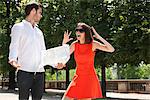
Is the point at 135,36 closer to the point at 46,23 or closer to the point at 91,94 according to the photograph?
the point at 46,23

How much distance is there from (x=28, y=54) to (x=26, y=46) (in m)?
0.11

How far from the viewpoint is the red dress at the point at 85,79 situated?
6.61 meters

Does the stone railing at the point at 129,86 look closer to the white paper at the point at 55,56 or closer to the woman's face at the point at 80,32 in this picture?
the woman's face at the point at 80,32

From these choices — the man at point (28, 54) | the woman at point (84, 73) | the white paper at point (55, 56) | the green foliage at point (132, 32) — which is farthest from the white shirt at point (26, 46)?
the green foliage at point (132, 32)

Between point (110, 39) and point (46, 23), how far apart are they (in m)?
5.38

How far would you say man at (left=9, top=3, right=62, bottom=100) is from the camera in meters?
5.06

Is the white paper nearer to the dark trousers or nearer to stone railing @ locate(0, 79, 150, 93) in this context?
the dark trousers

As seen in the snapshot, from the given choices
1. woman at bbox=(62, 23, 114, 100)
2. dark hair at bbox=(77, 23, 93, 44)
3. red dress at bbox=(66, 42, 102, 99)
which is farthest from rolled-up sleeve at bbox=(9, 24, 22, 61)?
red dress at bbox=(66, 42, 102, 99)

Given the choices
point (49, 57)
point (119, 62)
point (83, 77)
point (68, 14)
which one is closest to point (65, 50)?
point (49, 57)

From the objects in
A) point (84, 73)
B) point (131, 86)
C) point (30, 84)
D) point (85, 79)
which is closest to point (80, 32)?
point (84, 73)

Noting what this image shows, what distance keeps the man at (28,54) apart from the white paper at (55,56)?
0.76 feet

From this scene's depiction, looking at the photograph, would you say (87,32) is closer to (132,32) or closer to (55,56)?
(55,56)

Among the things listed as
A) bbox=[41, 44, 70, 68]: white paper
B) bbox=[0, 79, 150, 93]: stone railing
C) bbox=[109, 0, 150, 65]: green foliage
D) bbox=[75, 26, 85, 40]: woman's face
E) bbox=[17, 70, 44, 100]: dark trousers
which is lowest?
bbox=[0, 79, 150, 93]: stone railing

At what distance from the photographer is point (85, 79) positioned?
21.8ft
